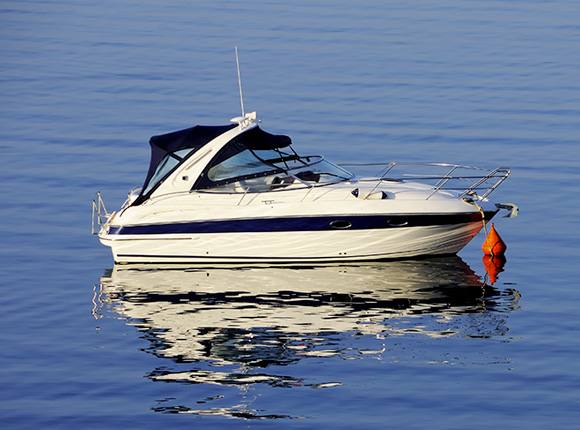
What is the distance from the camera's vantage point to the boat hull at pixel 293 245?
37406 mm

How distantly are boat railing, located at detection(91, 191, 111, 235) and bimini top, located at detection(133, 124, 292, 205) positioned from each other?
1.32 m

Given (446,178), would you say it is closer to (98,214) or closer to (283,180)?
(283,180)

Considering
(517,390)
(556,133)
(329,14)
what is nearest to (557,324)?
(517,390)

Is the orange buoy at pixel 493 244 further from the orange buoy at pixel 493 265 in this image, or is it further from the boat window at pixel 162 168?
the boat window at pixel 162 168

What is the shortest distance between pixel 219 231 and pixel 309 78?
22.4 metres

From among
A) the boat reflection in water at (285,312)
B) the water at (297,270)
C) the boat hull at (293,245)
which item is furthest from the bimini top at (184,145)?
the water at (297,270)

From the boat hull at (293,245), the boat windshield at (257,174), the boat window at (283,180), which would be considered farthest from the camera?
the boat windshield at (257,174)

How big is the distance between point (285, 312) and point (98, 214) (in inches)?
281

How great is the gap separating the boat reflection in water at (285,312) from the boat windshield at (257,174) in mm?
2061

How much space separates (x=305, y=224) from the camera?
37312mm

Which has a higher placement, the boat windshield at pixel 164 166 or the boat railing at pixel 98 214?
the boat windshield at pixel 164 166

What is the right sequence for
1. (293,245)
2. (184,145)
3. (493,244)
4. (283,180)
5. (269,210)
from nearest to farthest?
(269,210) < (293,245) < (283,180) < (493,244) < (184,145)

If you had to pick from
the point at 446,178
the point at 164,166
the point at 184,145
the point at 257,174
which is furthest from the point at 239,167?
the point at 446,178

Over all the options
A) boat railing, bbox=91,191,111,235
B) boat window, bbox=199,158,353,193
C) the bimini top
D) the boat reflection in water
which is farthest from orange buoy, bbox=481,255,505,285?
boat railing, bbox=91,191,111,235
